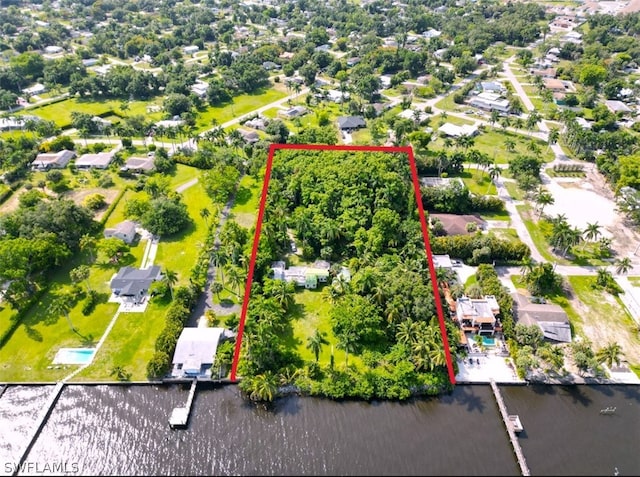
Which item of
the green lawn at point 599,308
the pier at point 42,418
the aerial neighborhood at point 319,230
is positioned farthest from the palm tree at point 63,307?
the green lawn at point 599,308

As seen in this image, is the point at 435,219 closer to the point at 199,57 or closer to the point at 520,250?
the point at 520,250

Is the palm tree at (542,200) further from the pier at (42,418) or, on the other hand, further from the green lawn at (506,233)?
the pier at (42,418)

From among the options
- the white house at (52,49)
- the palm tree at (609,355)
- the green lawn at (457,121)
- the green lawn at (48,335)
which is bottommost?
the white house at (52,49)

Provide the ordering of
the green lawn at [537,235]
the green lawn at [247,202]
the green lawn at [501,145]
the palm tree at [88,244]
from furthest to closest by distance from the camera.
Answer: the green lawn at [501,145]
the green lawn at [247,202]
the green lawn at [537,235]
the palm tree at [88,244]

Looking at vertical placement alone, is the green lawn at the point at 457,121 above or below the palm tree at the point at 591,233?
below

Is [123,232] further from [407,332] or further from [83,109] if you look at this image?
[83,109]

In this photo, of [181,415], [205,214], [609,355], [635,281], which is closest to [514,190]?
[635,281]

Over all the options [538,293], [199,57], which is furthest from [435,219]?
[199,57]
